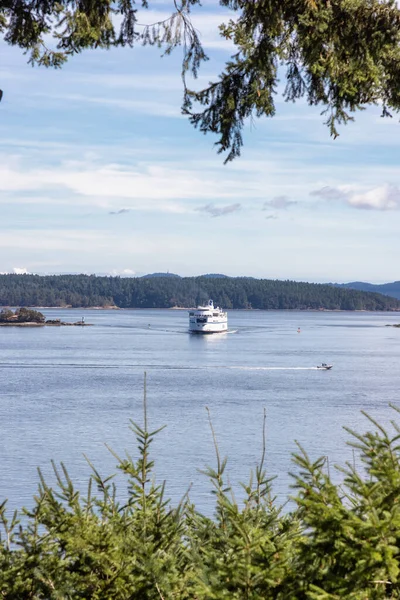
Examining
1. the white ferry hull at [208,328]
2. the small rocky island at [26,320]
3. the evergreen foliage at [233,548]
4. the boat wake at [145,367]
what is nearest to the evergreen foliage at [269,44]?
the evergreen foliage at [233,548]

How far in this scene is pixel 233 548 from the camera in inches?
127

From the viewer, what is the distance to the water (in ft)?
82.3

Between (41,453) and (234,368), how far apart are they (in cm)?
3357

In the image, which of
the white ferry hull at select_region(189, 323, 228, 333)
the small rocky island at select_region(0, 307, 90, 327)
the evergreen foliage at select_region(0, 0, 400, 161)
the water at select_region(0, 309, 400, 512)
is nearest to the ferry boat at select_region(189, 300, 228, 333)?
the white ferry hull at select_region(189, 323, 228, 333)

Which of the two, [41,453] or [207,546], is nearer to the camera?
[207,546]

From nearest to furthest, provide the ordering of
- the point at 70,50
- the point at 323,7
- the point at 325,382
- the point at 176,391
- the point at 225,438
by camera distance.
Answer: the point at 323,7, the point at 70,50, the point at 225,438, the point at 176,391, the point at 325,382

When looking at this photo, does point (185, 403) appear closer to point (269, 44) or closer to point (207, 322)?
point (269, 44)

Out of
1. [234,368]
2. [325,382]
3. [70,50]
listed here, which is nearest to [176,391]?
[325,382]

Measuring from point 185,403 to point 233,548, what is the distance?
37.0 m

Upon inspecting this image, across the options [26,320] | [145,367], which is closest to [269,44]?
[145,367]

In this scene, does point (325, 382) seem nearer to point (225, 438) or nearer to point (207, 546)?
point (225, 438)

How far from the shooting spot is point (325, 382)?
51.3 meters

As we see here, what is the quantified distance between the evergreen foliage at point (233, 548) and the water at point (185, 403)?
549 inches

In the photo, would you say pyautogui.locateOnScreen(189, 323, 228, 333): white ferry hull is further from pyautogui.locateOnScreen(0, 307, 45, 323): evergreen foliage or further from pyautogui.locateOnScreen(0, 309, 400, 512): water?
pyautogui.locateOnScreen(0, 307, 45, 323): evergreen foliage
